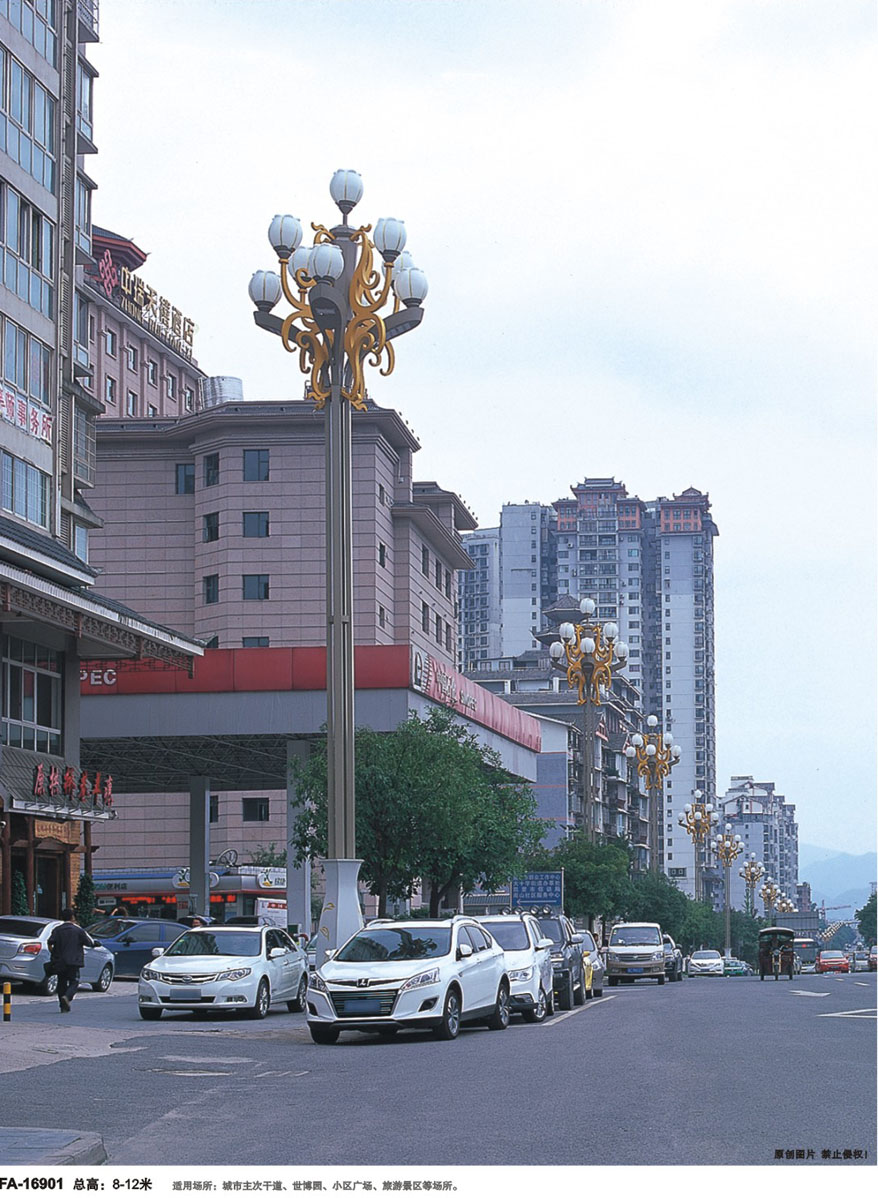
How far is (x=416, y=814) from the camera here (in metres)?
38.2

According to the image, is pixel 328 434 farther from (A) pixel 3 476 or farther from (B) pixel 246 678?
(B) pixel 246 678

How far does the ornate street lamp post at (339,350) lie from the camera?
25375 millimetres

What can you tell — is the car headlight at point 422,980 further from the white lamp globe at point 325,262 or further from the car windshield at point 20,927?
the car windshield at point 20,927

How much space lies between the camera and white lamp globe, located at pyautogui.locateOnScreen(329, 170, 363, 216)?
27.6 meters

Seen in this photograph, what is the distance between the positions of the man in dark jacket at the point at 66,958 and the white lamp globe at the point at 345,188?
12055mm

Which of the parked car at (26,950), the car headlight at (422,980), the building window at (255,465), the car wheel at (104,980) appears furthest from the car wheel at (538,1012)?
the building window at (255,465)

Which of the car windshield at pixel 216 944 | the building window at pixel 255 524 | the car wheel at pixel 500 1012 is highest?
the building window at pixel 255 524

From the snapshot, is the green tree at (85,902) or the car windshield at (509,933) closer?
the car windshield at (509,933)

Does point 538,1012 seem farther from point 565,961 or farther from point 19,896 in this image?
point 19,896

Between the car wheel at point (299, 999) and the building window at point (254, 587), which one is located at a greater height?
the building window at point (254, 587)

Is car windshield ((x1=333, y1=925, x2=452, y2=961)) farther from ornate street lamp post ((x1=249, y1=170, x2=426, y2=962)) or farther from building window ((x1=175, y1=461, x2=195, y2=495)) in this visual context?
building window ((x1=175, y1=461, x2=195, y2=495))

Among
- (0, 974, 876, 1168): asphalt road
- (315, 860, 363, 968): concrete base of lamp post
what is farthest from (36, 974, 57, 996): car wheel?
(315, 860, 363, 968): concrete base of lamp post

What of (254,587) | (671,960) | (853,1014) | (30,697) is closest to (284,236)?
(853,1014)

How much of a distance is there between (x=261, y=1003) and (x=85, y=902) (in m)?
14.6
